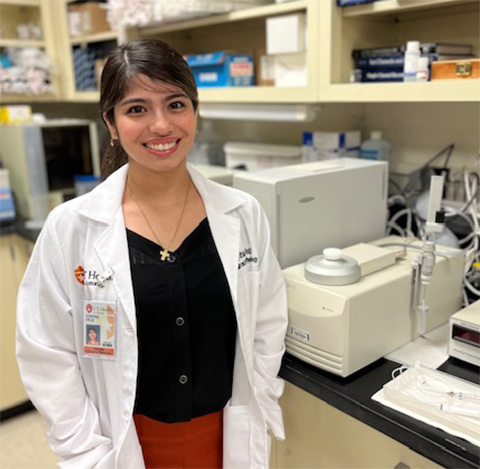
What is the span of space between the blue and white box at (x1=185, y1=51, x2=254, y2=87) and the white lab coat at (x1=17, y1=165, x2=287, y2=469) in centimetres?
91

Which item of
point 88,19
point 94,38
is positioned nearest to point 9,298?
point 94,38

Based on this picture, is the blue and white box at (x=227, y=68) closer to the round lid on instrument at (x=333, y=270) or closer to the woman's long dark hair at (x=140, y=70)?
the woman's long dark hair at (x=140, y=70)

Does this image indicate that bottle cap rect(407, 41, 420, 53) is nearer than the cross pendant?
No

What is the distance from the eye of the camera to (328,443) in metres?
1.20

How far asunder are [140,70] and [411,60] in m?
0.79

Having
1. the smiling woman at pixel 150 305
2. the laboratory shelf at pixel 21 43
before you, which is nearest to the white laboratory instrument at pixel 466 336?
the smiling woman at pixel 150 305

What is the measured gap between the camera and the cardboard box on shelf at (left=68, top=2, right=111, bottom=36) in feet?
8.36

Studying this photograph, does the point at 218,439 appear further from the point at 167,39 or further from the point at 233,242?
the point at 167,39

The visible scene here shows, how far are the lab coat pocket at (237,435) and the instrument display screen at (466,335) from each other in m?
0.52

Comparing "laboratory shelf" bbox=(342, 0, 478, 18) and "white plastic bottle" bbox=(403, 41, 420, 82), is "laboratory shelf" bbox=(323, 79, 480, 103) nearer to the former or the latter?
"white plastic bottle" bbox=(403, 41, 420, 82)

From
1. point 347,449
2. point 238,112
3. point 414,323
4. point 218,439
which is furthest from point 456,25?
point 218,439

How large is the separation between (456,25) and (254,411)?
134 cm

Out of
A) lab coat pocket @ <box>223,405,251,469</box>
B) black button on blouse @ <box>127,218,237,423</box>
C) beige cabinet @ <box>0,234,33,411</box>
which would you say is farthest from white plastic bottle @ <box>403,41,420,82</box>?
beige cabinet @ <box>0,234,33,411</box>

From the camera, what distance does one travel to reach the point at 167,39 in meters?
2.39
